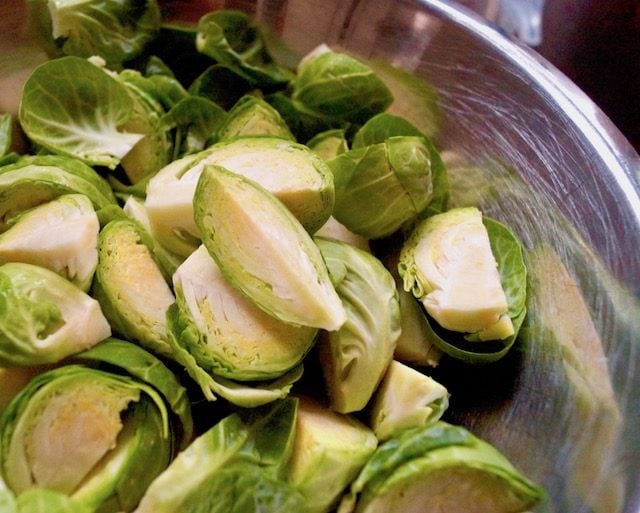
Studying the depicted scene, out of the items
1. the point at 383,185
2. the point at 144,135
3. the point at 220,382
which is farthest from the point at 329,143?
the point at 220,382

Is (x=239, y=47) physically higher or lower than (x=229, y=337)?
higher

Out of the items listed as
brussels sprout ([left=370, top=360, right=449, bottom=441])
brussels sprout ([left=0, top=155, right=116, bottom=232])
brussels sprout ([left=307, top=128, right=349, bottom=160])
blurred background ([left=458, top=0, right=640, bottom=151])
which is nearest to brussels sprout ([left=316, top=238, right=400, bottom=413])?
brussels sprout ([left=370, top=360, right=449, bottom=441])

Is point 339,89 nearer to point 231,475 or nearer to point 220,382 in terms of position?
point 220,382

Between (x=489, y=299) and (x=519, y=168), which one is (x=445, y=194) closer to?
(x=519, y=168)

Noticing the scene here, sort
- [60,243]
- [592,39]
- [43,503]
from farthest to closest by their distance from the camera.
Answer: [592,39]
[60,243]
[43,503]

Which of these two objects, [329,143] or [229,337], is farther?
[329,143]

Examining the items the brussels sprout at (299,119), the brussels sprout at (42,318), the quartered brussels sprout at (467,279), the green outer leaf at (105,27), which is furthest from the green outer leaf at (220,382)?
the green outer leaf at (105,27)

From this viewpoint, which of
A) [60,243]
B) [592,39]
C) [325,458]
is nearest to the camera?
[325,458]
